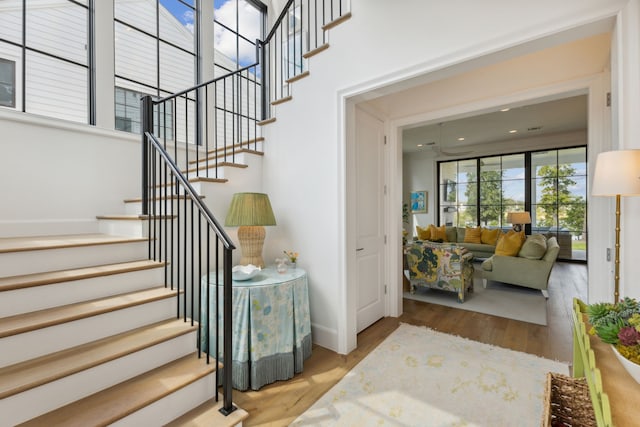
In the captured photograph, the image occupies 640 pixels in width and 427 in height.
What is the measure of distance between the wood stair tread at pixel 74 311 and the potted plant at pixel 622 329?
228 centimetres

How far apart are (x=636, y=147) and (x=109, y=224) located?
375 cm

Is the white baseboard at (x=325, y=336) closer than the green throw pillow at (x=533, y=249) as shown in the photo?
Yes

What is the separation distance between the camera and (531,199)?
24.4 ft

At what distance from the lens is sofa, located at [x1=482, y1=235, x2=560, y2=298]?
412 cm

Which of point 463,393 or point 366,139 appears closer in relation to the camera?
point 463,393

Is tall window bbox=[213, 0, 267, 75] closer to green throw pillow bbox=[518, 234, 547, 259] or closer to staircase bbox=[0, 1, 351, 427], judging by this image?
staircase bbox=[0, 1, 351, 427]

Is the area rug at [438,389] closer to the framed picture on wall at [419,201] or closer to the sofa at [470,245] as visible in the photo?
the sofa at [470,245]

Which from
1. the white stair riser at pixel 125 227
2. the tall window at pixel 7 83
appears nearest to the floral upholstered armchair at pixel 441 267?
the white stair riser at pixel 125 227

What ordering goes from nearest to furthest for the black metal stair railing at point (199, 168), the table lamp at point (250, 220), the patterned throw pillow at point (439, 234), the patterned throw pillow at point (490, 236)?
the black metal stair railing at point (199, 168) < the table lamp at point (250, 220) < the patterned throw pillow at point (490, 236) < the patterned throw pillow at point (439, 234)

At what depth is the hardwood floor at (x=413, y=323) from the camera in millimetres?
1914

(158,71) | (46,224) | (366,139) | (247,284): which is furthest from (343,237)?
(158,71)

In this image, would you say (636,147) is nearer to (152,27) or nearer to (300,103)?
(300,103)

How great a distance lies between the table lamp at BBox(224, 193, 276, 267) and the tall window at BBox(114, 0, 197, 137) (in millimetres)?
1531

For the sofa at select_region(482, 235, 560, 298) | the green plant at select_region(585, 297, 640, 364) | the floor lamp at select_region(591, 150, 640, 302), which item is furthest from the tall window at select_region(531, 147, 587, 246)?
the green plant at select_region(585, 297, 640, 364)
